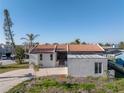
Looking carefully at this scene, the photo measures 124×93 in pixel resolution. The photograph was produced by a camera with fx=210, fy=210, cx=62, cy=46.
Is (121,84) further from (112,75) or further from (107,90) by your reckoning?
(112,75)

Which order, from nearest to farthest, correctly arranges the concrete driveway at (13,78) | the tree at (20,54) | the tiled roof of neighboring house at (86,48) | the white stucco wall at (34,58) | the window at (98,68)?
the concrete driveway at (13,78) → the window at (98,68) → the white stucco wall at (34,58) → the tiled roof of neighboring house at (86,48) → the tree at (20,54)

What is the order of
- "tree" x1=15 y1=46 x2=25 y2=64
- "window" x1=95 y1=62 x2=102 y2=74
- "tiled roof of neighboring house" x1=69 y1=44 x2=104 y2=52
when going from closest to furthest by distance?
"window" x1=95 y1=62 x2=102 y2=74 < "tiled roof of neighboring house" x1=69 y1=44 x2=104 y2=52 < "tree" x1=15 y1=46 x2=25 y2=64

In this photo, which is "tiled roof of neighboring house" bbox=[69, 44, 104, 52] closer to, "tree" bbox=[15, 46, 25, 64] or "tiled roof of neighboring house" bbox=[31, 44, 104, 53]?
"tiled roof of neighboring house" bbox=[31, 44, 104, 53]

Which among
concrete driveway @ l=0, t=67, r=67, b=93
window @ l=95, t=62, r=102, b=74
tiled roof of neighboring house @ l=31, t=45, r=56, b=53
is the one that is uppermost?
tiled roof of neighboring house @ l=31, t=45, r=56, b=53

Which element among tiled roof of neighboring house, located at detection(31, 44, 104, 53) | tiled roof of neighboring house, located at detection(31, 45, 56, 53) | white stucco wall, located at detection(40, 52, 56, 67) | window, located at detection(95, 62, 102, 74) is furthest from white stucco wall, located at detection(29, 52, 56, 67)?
window, located at detection(95, 62, 102, 74)

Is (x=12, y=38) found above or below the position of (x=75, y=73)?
above

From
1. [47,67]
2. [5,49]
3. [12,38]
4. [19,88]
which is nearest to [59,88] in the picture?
[19,88]

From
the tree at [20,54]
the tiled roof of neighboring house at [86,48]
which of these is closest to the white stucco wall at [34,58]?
the tiled roof of neighboring house at [86,48]

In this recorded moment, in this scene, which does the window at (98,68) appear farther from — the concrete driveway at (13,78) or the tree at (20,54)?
the tree at (20,54)

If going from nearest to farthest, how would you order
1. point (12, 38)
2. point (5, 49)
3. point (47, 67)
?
point (47, 67) < point (12, 38) < point (5, 49)
